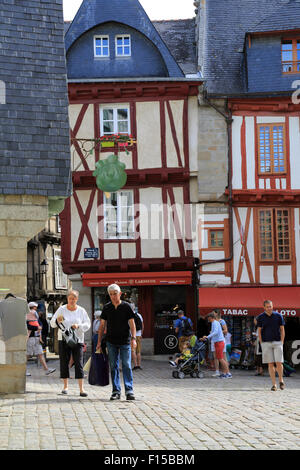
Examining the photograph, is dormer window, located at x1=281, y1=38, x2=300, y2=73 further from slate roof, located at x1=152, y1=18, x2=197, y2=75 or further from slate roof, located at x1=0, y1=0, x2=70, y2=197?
slate roof, located at x1=0, y1=0, x2=70, y2=197

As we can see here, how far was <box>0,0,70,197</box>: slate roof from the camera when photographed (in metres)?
11.3

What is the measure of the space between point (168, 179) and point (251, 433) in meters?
16.0

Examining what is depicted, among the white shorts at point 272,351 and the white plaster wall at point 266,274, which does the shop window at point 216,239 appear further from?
the white shorts at point 272,351

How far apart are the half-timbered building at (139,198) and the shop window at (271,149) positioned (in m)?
1.87

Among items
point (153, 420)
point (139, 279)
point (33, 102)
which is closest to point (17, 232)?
point (33, 102)

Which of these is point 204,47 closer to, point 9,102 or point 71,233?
point 71,233

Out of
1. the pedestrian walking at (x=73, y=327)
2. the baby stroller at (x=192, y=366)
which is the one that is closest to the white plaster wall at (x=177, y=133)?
the baby stroller at (x=192, y=366)

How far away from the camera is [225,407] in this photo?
9992 mm

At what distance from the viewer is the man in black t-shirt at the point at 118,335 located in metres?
10.4

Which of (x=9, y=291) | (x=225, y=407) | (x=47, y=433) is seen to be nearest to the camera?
(x=47, y=433)

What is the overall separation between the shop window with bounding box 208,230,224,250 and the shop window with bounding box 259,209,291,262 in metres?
1.09

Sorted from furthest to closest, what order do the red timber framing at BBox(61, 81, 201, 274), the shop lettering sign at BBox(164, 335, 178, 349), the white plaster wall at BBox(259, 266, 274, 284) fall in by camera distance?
the shop lettering sign at BBox(164, 335, 178, 349) < the red timber framing at BBox(61, 81, 201, 274) < the white plaster wall at BBox(259, 266, 274, 284)

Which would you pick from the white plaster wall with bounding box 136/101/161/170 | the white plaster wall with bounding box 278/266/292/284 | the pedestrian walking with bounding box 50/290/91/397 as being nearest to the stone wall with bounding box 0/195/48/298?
the pedestrian walking with bounding box 50/290/91/397

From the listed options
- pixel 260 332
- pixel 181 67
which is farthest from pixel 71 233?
pixel 260 332
